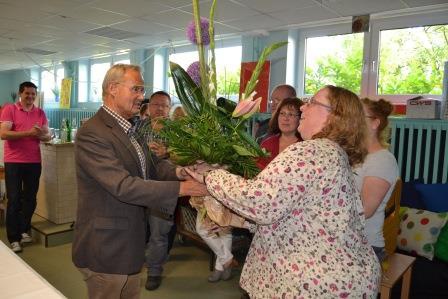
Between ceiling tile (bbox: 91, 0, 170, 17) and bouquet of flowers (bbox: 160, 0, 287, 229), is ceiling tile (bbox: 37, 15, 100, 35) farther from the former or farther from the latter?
bouquet of flowers (bbox: 160, 0, 287, 229)

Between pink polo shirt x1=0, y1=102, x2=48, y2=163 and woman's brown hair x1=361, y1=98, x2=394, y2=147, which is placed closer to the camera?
woman's brown hair x1=361, y1=98, x2=394, y2=147

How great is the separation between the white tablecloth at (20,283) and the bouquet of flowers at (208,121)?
0.50 meters

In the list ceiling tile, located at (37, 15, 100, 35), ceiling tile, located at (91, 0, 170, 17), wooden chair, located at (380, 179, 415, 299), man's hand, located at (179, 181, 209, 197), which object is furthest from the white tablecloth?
ceiling tile, located at (37, 15, 100, 35)

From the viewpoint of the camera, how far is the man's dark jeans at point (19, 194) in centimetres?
319

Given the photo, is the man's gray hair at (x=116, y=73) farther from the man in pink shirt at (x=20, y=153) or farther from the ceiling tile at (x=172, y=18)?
the ceiling tile at (x=172, y=18)

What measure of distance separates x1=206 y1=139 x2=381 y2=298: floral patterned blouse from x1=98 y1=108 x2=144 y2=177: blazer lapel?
471 mm

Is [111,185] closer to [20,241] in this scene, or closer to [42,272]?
[42,272]

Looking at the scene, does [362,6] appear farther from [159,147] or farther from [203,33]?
[159,147]

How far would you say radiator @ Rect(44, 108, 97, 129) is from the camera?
7.71 m

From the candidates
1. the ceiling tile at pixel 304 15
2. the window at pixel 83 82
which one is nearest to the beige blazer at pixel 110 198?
the ceiling tile at pixel 304 15

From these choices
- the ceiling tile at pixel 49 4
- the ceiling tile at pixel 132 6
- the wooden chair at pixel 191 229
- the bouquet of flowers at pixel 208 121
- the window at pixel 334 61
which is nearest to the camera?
the bouquet of flowers at pixel 208 121

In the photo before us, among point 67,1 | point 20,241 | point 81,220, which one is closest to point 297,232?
point 81,220

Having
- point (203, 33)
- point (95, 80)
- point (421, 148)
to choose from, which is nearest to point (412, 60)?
point (421, 148)

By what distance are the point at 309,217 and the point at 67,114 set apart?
853cm
